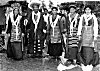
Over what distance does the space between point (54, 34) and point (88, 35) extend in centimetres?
137

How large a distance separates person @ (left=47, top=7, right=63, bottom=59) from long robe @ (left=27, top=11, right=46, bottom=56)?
0.28 meters

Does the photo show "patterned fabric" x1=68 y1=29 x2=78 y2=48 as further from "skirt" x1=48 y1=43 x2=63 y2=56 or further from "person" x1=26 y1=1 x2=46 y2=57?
"person" x1=26 y1=1 x2=46 y2=57

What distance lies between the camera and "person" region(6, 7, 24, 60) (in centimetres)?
813

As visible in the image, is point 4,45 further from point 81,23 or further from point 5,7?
point 81,23

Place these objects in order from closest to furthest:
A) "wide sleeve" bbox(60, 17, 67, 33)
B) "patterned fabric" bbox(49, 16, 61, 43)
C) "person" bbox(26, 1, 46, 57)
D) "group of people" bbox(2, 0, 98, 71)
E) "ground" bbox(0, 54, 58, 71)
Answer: "group of people" bbox(2, 0, 98, 71)
"ground" bbox(0, 54, 58, 71)
"wide sleeve" bbox(60, 17, 67, 33)
"patterned fabric" bbox(49, 16, 61, 43)
"person" bbox(26, 1, 46, 57)

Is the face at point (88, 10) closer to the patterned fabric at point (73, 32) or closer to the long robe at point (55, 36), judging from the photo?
the patterned fabric at point (73, 32)

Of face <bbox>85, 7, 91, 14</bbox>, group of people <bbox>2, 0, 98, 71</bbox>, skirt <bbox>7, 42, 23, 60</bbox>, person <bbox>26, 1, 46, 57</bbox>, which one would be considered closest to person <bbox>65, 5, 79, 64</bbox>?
group of people <bbox>2, 0, 98, 71</bbox>

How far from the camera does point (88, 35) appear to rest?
7047mm

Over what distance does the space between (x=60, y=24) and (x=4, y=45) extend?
2.88m

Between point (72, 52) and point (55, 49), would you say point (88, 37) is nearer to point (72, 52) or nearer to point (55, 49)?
point (72, 52)

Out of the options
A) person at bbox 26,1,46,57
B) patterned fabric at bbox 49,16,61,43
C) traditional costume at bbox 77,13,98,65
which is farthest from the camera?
person at bbox 26,1,46,57

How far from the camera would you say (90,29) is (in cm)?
705

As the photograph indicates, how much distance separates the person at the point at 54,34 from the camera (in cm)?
791

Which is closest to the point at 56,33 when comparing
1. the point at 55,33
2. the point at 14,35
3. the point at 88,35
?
the point at 55,33
